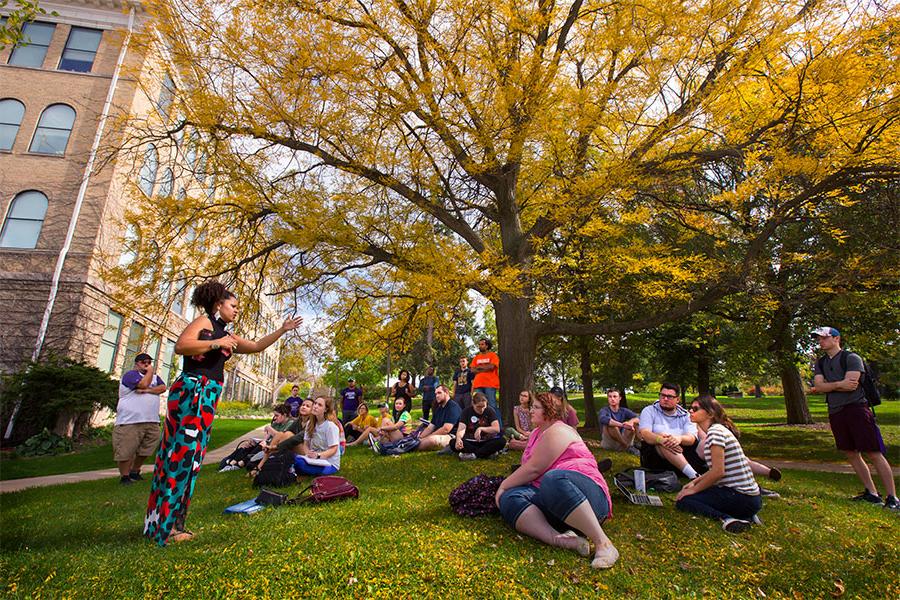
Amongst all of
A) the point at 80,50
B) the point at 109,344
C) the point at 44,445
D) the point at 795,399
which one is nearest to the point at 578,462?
the point at 44,445

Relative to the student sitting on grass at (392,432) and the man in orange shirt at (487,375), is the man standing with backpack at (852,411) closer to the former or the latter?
the man in orange shirt at (487,375)

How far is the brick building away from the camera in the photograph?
50.7 ft

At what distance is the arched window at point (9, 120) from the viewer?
17.3m

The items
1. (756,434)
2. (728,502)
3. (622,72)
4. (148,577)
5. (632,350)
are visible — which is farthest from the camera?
(632,350)

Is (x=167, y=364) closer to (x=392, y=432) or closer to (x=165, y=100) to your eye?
(x=165, y=100)

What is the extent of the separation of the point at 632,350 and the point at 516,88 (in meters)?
13.8

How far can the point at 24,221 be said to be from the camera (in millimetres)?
16453

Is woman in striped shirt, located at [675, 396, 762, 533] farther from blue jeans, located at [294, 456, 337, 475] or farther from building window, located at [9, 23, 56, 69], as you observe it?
building window, located at [9, 23, 56, 69]

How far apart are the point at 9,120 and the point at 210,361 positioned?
21.7 metres

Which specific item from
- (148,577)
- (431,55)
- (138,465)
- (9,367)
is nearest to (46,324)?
(9,367)

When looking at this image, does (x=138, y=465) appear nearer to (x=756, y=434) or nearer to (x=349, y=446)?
(x=349, y=446)

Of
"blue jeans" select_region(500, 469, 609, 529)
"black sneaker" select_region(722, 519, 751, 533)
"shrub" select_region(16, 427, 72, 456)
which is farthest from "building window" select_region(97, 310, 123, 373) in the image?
"black sneaker" select_region(722, 519, 751, 533)

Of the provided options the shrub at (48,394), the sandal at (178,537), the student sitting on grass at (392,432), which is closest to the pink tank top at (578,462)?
the sandal at (178,537)

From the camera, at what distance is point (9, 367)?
14688 mm
